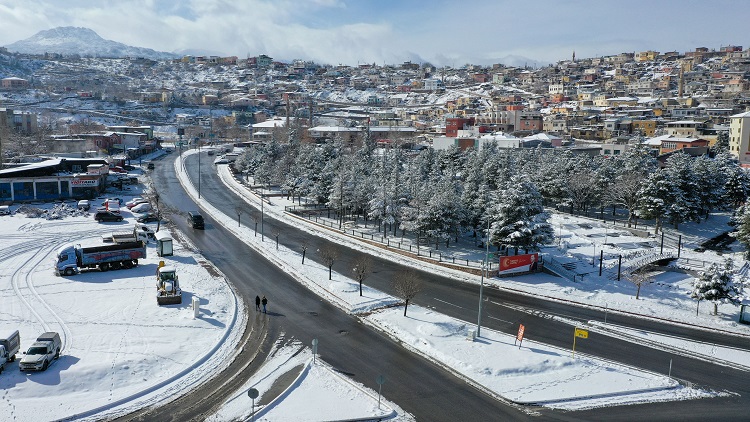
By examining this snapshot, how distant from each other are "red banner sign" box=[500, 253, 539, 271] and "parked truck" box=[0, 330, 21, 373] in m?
26.7

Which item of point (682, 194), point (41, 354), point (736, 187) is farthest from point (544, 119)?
point (41, 354)

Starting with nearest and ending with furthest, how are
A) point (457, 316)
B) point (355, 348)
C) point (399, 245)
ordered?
point (355, 348) < point (457, 316) < point (399, 245)

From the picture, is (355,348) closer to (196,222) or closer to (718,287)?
(718,287)

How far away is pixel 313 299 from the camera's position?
97.7 feet

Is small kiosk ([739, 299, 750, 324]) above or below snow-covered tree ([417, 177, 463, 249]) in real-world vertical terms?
below

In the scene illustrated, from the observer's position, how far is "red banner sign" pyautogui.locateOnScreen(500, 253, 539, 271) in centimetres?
3506

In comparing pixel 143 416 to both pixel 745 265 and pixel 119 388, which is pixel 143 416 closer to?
pixel 119 388

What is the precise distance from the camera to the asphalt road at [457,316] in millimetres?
18672

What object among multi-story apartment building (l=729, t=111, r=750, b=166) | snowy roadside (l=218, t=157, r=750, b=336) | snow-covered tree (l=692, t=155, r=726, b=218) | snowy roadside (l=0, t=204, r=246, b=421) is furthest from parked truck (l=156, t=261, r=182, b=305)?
multi-story apartment building (l=729, t=111, r=750, b=166)

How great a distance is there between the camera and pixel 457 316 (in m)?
27.8

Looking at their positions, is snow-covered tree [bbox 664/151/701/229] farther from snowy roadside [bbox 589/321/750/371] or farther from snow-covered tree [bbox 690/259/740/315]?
snowy roadside [bbox 589/321/750/371]

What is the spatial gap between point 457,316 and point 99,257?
22662mm

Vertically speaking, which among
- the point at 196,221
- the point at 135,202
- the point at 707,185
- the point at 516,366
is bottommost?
the point at 516,366

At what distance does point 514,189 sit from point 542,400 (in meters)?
19.4
